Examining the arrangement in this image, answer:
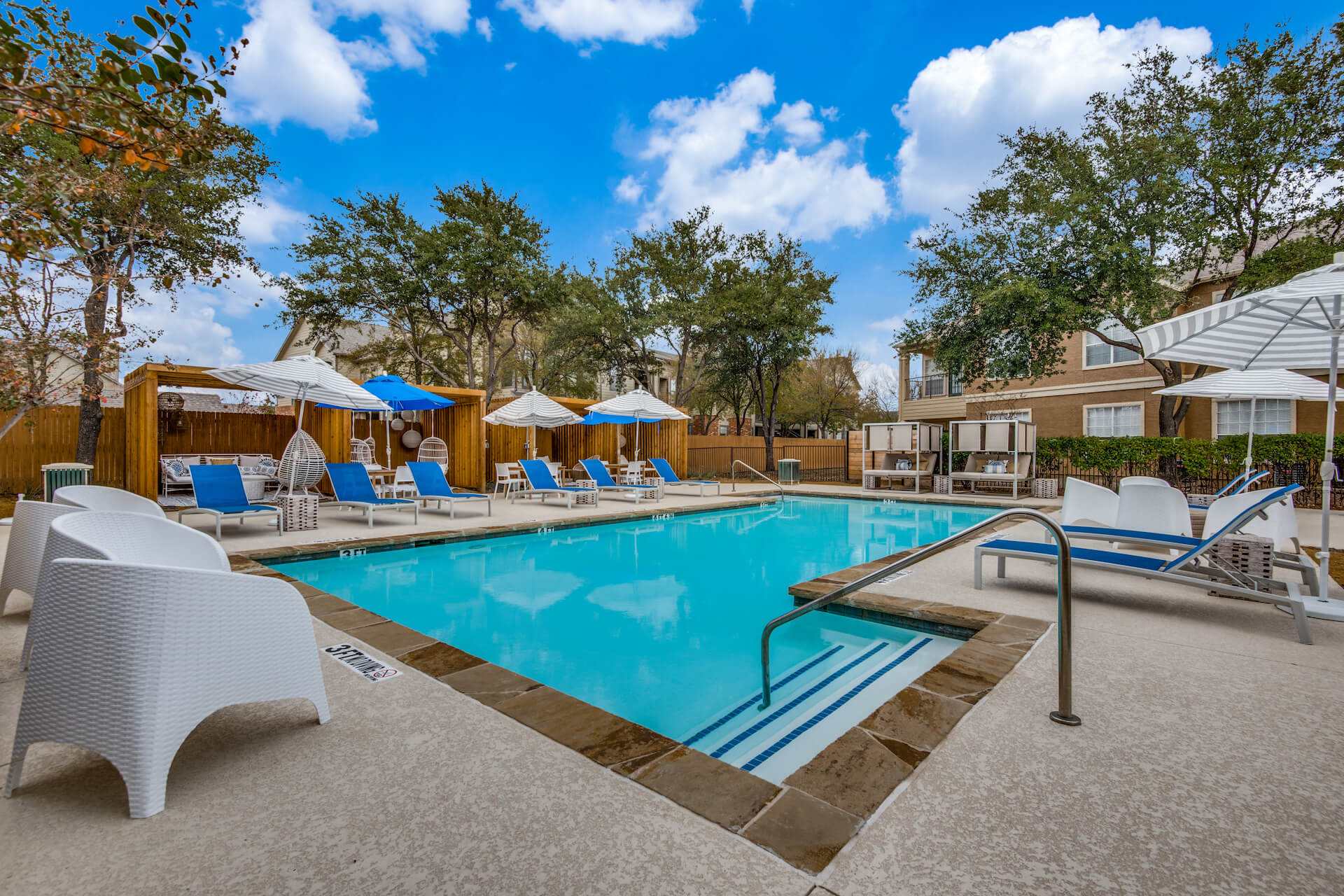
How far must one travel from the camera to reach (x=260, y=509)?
22.0 feet

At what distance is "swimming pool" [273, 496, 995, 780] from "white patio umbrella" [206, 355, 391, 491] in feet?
7.64

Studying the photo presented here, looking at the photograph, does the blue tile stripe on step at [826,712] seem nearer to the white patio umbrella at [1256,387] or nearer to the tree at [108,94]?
the tree at [108,94]

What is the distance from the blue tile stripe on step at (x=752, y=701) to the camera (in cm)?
298

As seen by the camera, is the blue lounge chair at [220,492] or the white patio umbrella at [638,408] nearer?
the blue lounge chair at [220,492]

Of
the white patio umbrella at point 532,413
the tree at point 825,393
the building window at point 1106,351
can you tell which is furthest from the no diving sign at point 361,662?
the tree at point 825,393

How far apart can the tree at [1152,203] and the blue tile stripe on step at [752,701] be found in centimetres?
1088

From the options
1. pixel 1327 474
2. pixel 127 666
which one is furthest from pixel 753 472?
pixel 127 666

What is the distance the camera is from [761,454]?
22500 mm

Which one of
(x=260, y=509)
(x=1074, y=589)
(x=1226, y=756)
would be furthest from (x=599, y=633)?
(x=260, y=509)

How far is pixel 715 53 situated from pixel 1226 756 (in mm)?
16572

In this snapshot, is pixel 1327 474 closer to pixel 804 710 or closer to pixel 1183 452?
pixel 804 710

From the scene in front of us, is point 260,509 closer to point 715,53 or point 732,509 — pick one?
point 732,509

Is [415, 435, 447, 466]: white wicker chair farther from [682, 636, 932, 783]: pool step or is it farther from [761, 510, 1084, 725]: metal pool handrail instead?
[761, 510, 1084, 725]: metal pool handrail

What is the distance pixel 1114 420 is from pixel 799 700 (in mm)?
18864
